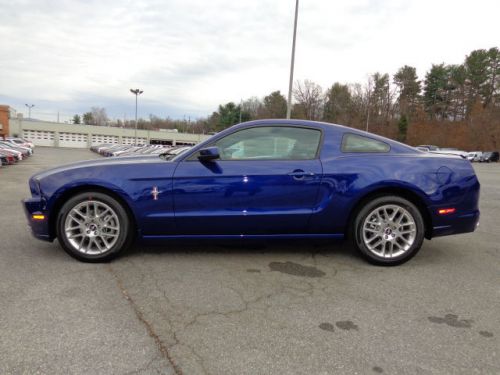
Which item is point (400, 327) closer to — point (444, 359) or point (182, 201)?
point (444, 359)

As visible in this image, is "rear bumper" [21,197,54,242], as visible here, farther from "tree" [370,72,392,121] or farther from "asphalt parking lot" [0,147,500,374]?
"tree" [370,72,392,121]

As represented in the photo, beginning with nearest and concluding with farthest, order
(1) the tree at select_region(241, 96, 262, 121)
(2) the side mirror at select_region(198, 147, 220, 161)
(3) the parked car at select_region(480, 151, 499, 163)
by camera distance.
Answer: (2) the side mirror at select_region(198, 147, 220, 161) < (3) the parked car at select_region(480, 151, 499, 163) < (1) the tree at select_region(241, 96, 262, 121)

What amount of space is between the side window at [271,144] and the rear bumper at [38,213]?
1.88 m

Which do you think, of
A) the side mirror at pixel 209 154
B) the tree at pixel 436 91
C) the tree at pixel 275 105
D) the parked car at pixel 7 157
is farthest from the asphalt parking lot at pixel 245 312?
the tree at pixel 436 91

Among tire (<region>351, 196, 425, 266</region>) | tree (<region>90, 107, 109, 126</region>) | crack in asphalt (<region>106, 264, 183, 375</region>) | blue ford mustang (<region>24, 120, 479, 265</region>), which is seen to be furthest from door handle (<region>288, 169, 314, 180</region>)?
tree (<region>90, 107, 109, 126</region>)

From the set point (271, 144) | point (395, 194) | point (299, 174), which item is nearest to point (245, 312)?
point (299, 174)

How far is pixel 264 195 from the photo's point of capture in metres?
3.52

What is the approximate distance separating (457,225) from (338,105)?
2416 inches

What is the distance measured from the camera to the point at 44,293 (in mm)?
2838

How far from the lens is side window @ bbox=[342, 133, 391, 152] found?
373 cm

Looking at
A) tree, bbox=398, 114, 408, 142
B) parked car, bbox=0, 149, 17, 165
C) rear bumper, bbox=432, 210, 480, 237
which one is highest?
tree, bbox=398, 114, 408, 142

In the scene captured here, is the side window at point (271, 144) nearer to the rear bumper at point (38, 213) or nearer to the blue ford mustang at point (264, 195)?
the blue ford mustang at point (264, 195)

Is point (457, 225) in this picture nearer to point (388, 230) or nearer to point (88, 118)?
point (388, 230)

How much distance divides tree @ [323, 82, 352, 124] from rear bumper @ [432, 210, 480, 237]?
57095 millimetres
